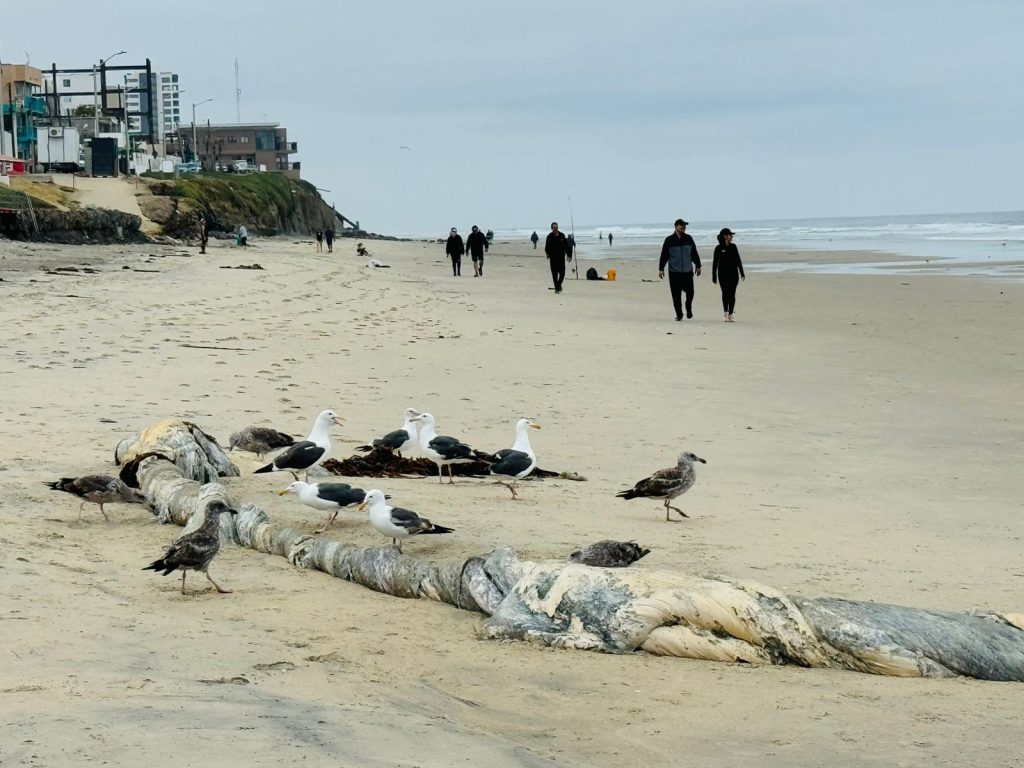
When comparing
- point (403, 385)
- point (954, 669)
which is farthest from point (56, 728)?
point (403, 385)

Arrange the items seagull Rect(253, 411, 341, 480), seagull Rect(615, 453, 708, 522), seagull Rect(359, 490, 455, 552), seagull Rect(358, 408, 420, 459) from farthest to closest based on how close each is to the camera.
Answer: seagull Rect(358, 408, 420, 459) → seagull Rect(253, 411, 341, 480) → seagull Rect(615, 453, 708, 522) → seagull Rect(359, 490, 455, 552)

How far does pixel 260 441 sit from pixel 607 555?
408 centimetres

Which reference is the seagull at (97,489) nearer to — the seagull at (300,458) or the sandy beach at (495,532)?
the sandy beach at (495,532)

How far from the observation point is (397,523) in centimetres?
753

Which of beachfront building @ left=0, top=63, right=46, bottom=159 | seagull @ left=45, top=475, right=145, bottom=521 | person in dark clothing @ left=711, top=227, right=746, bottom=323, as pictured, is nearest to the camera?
seagull @ left=45, top=475, right=145, bottom=521

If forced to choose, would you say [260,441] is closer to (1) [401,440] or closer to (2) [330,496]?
(1) [401,440]

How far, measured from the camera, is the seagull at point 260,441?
10.3 m

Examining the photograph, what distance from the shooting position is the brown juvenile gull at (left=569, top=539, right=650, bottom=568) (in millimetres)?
6996

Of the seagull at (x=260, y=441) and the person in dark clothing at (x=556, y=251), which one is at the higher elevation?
the person in dark clothing at (x=556, y=251)

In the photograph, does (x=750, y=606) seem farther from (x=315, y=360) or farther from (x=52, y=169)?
(x=52, y=169)

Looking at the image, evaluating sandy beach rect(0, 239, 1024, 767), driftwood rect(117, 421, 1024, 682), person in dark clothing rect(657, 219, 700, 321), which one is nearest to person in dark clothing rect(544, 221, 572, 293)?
person in dark clothing rect(657, 219, 700, 321)

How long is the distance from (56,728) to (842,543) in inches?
210

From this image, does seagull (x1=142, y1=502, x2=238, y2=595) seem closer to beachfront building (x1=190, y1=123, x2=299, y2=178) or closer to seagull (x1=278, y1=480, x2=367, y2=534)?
seagull (x1=278, y1=480, x2=367, y2=534)

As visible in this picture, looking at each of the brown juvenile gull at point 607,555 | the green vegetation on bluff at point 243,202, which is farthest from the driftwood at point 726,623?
the green vegetation on bluff at point 243,202
